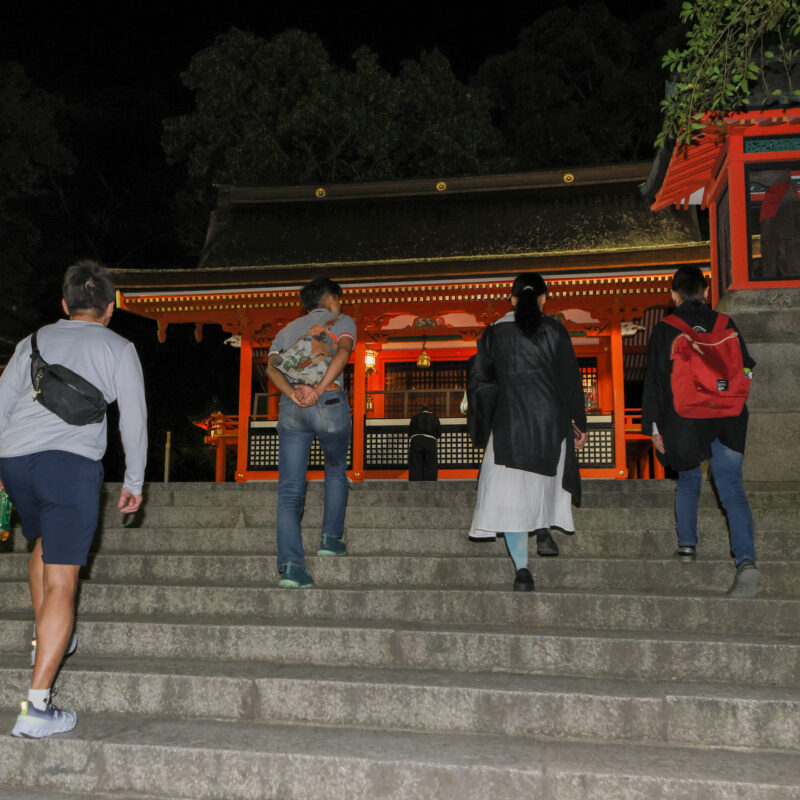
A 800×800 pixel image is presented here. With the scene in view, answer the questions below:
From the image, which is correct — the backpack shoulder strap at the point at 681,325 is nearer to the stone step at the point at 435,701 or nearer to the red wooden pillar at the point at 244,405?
the stone step at the point at 435,701

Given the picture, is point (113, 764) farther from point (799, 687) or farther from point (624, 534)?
point (624, 534)

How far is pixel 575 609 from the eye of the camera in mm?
4230

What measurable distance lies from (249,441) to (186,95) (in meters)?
24.9

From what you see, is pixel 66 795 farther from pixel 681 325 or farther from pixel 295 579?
pixel 681 325

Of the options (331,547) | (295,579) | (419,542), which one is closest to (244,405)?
(419,542)

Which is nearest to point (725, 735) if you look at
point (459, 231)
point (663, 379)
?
point (663, 379)

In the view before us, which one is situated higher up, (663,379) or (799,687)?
(663,379)

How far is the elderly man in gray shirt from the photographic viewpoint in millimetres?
3291

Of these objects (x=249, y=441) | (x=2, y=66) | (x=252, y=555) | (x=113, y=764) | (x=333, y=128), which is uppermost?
(x=2, y=66)

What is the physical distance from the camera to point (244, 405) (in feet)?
44.2

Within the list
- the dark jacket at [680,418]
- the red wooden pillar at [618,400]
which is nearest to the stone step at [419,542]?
the dark jacket at [680,418]

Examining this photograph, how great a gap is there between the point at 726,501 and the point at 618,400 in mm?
8303

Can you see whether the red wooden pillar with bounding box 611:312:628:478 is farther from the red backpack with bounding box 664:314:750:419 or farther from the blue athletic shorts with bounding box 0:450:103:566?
the blue athletic shorts with bounding box 0:450:103:566

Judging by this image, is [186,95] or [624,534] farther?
[186,95]
